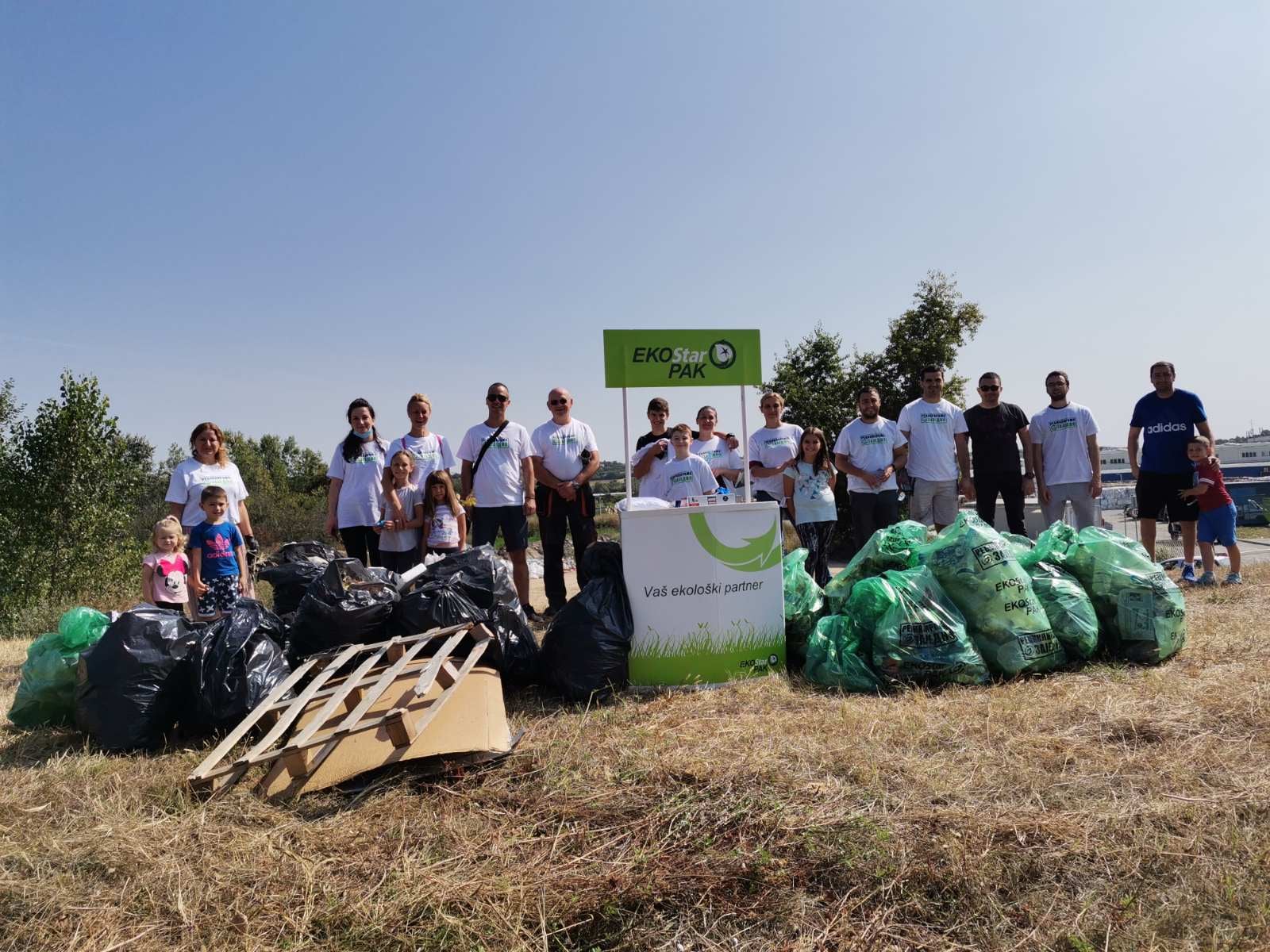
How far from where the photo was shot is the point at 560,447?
614 cm

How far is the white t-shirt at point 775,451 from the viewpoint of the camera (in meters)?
6.41

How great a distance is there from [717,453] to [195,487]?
379 cm

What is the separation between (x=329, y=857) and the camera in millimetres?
2408

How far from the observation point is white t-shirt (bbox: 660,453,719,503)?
5.79 meters

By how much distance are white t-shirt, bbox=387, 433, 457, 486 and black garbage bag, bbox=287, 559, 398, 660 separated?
1.92m

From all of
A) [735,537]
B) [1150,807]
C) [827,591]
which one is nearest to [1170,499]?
[827,591]

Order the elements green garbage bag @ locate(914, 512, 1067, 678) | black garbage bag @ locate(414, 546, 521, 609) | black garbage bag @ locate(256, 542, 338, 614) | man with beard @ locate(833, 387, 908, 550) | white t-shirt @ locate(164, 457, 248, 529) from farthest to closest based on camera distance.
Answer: man with beard @ locate(833, 387, 908, 550) < white t-shirt @ locate(164, 457, 248, 529) < black garbage bag @ locate(256, 542, 338, 614) < black garbage bag @ locate(414, 546, 521, 609) < green garbage bag @ locate(914, 512, 1067, 678)

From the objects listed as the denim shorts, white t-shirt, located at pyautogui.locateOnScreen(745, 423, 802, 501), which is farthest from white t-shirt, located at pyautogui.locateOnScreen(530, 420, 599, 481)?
the denim shorts

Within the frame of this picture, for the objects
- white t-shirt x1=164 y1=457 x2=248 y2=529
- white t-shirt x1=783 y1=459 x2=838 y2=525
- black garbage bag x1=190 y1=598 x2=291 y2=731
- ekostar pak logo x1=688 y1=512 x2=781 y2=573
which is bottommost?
black garbage bag x1=190 y1=598 x2=291 y2=731

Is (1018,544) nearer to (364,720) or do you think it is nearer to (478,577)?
(478,577)

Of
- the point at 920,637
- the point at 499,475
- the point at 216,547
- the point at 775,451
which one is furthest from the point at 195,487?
the point at 920,637

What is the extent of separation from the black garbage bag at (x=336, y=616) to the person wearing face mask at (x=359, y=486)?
1849 millimetres

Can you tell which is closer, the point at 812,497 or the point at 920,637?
the point at 920,637

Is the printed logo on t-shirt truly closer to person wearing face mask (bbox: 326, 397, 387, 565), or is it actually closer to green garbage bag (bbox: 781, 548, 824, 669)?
person wearing face mask (bbox: 326, 397, 387, 565)
